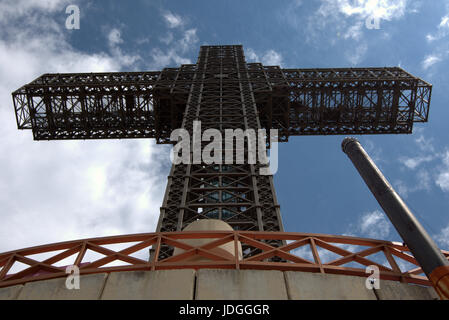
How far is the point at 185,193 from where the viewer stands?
19453 mm

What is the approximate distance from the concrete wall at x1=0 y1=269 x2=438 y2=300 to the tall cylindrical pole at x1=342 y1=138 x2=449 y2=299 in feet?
1.31

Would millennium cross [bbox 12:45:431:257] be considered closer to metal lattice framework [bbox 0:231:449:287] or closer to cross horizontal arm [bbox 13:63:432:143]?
cross horizontal arm [bbox 13:63:432:143]

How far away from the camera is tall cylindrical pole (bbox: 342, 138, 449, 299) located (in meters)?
8.76

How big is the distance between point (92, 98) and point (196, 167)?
54.0 ft

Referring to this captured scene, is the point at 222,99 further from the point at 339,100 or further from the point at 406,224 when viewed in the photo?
the point at 406,224

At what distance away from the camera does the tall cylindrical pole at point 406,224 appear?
876 cm

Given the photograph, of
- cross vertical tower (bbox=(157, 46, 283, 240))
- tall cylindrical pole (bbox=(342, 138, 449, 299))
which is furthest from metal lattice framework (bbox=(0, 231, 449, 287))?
cross vertical tower (bbox=(157, 46, 283, 240))

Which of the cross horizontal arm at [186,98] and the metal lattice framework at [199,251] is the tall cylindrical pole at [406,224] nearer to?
the metal lattice framework at [199,251]

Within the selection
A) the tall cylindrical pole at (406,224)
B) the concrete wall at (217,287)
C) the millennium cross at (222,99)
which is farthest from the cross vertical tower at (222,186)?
the concrete wall at (217,287)

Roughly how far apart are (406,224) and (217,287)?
4749mm

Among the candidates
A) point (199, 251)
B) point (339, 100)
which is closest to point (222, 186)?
point (199, 251)

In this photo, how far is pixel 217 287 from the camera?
8516mm
